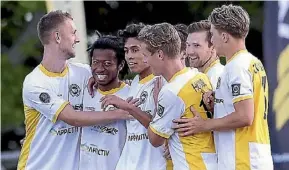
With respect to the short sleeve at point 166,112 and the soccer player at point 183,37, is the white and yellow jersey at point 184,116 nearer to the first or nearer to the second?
the short sleeve at point 166,112

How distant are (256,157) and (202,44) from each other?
1166 mm

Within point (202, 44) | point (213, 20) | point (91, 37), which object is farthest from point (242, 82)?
point (91, 37)

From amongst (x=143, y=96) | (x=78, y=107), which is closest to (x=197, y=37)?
(x=143, y=96)

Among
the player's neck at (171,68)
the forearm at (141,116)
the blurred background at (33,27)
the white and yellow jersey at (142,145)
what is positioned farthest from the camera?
the blurred background at (33,27)

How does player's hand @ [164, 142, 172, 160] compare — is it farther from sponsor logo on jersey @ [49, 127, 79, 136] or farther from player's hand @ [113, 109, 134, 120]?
sponsor logo on jersey @ [49, 127, 79, 136]

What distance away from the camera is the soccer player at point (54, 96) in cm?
641

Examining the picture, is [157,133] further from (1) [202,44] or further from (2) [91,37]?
(2) [91,37]

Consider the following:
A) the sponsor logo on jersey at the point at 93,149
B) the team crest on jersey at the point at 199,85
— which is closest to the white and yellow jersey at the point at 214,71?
the team crest on jersey at the point at 199,85

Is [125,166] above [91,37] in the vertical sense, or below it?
below

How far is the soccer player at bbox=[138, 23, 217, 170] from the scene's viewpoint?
18.2 ft

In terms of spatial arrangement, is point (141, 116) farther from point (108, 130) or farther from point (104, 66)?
point (104, 66)

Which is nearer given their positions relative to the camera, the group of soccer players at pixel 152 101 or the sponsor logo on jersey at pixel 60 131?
the group of soccer players at pixel 152 101

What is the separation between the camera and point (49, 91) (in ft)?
21.0

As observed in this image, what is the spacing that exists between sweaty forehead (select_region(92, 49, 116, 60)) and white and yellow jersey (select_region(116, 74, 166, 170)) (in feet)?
1.18
